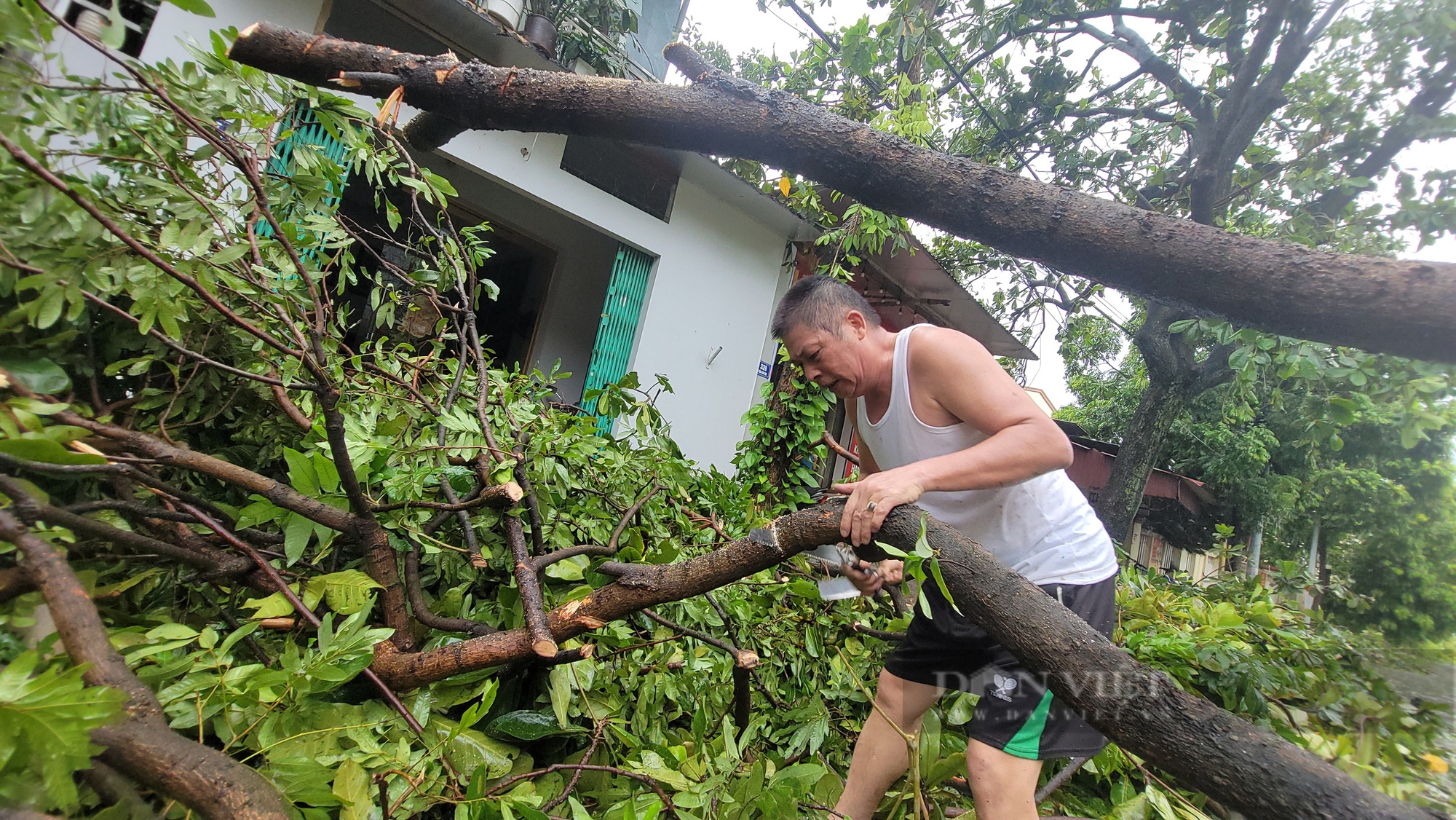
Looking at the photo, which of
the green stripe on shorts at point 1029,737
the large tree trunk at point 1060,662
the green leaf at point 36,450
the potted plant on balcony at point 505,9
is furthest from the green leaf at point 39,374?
the potted plant on balcony at point 505,9

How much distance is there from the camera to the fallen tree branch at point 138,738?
93cm

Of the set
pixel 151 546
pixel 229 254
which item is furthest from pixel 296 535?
pixel 229 254

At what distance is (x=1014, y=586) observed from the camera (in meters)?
1.09

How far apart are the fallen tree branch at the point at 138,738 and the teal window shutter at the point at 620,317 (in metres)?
4.87

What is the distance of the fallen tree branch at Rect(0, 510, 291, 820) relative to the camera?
934 millimetres

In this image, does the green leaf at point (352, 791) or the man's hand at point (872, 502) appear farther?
the man's hand at point (872, 502)

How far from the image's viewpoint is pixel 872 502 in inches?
49.3

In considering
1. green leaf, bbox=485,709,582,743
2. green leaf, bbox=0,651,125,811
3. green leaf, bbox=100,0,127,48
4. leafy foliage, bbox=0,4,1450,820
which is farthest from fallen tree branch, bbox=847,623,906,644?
green leaf, bbox=100,0,127,48

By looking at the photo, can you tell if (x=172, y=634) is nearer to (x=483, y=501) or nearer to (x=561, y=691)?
(x=483, y=501)

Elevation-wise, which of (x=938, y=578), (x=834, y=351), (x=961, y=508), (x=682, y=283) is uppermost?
(x=682, y=283)

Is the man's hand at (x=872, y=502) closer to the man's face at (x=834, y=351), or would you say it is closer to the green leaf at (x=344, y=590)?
the man's face at (x=834, y=351)

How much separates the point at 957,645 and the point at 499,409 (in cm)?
170

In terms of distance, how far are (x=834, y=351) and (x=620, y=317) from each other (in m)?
4.58

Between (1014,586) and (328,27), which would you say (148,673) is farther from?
(328,27)
